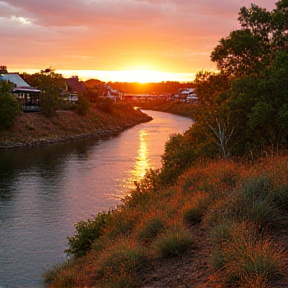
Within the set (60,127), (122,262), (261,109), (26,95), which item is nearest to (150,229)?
(122,262)

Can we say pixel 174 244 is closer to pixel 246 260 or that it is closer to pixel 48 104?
pixel 246 260

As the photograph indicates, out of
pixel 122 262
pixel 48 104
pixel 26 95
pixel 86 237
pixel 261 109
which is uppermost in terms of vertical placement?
pixel 26 95

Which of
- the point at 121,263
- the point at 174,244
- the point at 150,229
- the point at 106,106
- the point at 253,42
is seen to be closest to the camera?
the point at 121,263

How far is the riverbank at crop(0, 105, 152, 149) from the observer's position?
196 feet

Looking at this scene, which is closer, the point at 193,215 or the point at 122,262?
the point at 122,262

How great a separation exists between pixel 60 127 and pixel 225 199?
196 feet

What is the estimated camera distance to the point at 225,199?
12.2 m

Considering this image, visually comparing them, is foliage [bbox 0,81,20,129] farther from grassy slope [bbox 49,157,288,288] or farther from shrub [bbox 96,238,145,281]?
shrub [bbox 96,238,145,281]

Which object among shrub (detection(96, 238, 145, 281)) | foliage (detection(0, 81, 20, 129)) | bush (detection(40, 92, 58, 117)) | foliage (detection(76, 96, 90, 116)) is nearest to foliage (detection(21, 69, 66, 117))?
bush (detection(40, 92, 58, 117))

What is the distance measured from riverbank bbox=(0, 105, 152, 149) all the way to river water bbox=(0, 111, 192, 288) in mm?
4446

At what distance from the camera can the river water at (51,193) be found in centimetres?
1894

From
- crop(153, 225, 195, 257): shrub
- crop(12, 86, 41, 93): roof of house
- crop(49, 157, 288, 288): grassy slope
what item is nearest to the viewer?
crop(49, 157, 288, 288): grassy slope

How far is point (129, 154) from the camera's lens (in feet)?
162

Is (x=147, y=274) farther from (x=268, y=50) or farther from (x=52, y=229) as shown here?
(x=268, y=50)
